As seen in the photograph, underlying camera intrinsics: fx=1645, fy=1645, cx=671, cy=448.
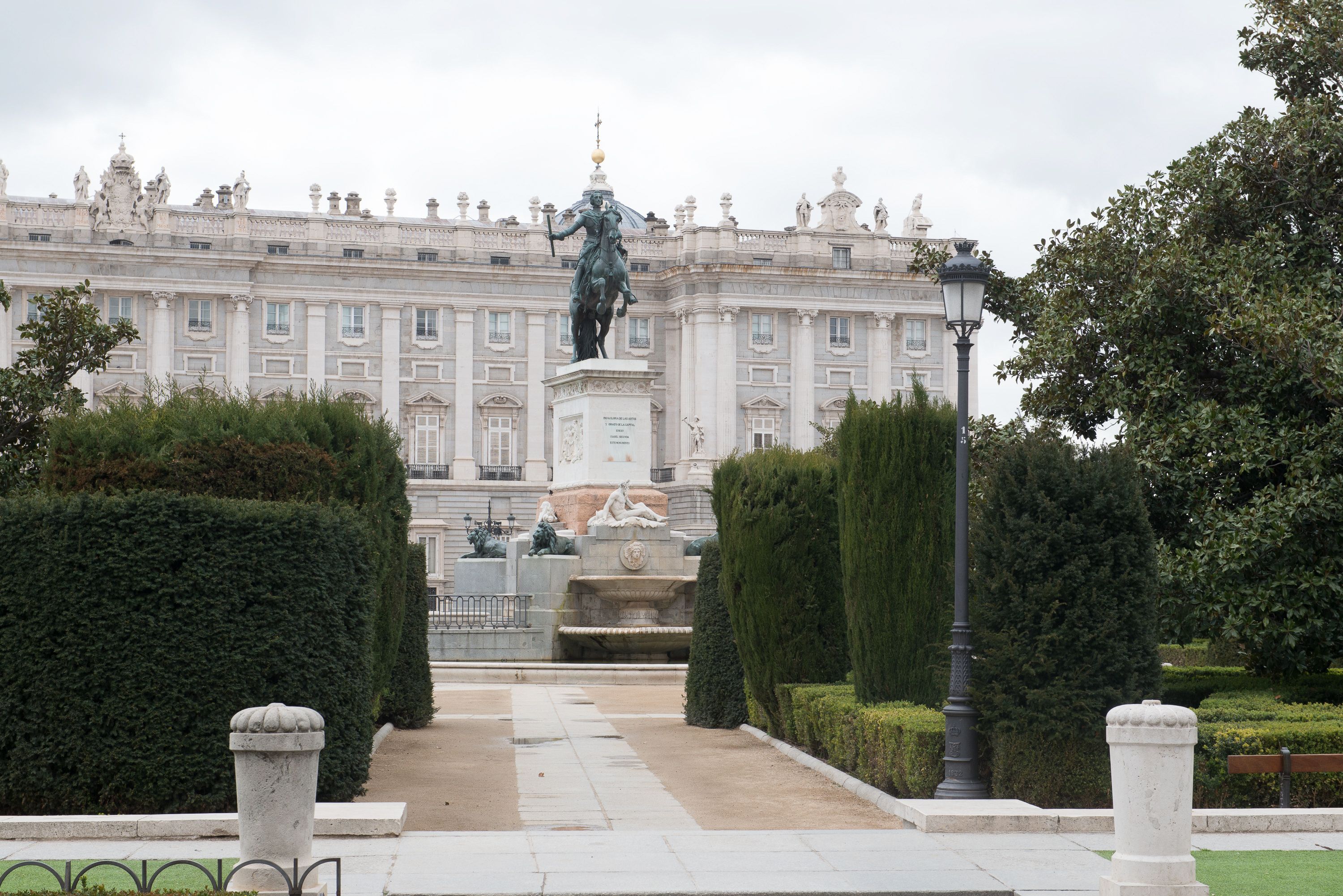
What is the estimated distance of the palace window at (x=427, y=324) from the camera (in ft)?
283

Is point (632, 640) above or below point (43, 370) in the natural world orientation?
below

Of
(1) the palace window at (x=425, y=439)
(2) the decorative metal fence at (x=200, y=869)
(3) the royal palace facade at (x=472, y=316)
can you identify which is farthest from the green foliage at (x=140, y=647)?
(1) the palace window at (x=425, y=439)

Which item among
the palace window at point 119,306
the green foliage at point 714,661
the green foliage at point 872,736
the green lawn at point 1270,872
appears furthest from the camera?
the palace window at point 119,306

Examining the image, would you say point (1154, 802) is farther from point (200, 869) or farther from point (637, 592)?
point (637, 592)

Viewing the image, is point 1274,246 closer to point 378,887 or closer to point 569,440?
point 378,887

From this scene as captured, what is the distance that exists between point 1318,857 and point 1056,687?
243 centimetres

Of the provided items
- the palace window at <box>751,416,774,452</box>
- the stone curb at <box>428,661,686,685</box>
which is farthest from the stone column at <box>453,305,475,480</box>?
the stone curb at <box>428,661,686,685</box>

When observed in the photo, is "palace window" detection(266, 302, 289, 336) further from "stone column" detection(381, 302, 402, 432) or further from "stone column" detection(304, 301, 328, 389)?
"stone column" detection(381, 302, 402, 432)

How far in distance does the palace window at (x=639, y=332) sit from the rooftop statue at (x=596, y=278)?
57085 mm

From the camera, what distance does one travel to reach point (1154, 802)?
8969 millimetres

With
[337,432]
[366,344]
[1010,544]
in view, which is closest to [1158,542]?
[1010,544]

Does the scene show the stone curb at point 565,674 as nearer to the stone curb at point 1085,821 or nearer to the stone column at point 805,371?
the stone curb at point 1085,821

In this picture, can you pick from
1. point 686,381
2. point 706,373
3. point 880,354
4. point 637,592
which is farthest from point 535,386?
point 637,592

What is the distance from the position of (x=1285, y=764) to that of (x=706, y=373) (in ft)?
248
